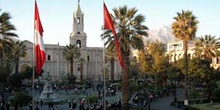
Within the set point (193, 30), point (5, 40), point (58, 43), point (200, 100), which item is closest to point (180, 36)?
point (193, 30)

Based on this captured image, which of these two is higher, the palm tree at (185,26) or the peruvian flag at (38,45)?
the palm tree at (185,26)

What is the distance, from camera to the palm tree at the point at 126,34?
29.2 m

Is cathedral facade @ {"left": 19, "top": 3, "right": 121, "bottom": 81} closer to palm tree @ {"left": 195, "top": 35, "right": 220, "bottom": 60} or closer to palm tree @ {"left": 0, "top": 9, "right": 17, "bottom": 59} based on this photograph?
palm tree @ {"left": 195, "top": 35, "right": 220, "bottom": 60}

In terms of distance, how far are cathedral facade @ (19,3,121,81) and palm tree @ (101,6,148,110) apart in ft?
184

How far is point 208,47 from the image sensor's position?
58656mm

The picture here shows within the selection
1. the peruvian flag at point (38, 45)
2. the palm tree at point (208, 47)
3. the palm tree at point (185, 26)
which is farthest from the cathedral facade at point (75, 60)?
the peruvian flag at point (38, 45)

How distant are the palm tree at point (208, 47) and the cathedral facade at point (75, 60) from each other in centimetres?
3128

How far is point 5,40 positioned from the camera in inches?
1134

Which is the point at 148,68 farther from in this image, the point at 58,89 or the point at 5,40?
the point at 5,40

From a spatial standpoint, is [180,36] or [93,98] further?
[180,36]

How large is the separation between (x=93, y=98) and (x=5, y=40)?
1130 cm

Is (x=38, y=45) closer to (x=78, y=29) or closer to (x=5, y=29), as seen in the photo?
(x=5, y=29)

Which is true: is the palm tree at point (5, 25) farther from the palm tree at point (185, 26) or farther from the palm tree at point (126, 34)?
the palm tree at point (185, 26)

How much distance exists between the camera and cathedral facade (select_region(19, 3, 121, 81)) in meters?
88.0
